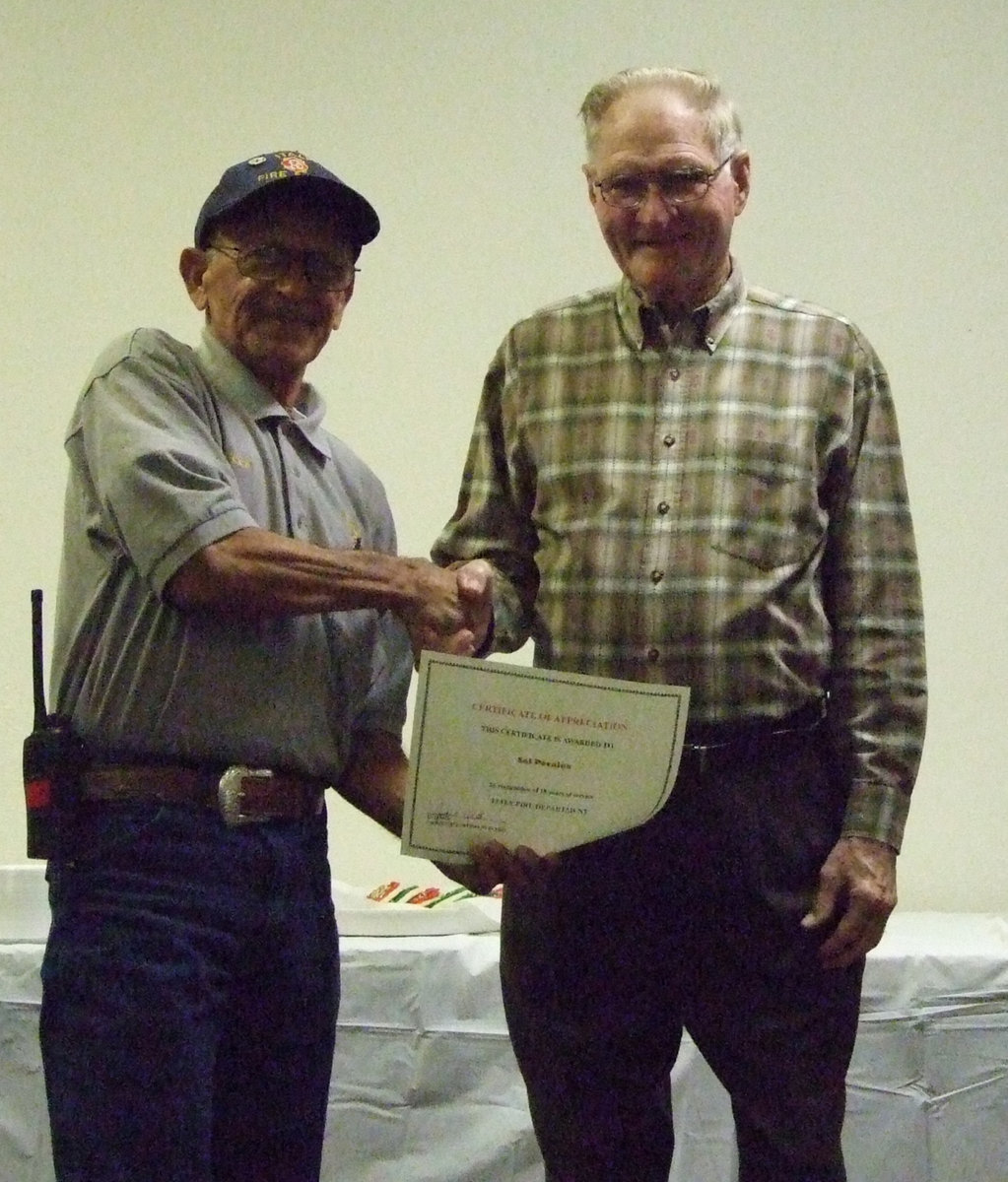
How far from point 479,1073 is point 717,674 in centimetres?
104

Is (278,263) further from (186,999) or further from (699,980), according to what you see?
(699,980)

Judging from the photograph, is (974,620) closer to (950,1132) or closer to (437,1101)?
(950,1132)

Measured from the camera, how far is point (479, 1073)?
2.26 meters

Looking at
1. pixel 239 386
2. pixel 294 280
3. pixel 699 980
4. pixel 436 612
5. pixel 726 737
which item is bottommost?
pixel 699 980

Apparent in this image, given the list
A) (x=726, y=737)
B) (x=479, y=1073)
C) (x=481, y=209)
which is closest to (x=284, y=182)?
(x=726, y=737)

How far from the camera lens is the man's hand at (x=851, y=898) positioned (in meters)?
1.48

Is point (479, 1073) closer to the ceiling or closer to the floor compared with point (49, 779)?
closer to the floor

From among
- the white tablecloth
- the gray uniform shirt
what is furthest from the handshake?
the white tablecloth

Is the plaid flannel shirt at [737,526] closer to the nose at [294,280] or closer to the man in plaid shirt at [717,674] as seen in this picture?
the man in plaid shirt at [717,674]

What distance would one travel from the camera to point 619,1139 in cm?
149

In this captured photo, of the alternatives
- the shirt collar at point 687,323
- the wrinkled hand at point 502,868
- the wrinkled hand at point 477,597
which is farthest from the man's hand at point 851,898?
the shirt collar at point 687,323

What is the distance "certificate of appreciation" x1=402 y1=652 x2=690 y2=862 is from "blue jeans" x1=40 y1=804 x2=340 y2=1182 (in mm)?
167

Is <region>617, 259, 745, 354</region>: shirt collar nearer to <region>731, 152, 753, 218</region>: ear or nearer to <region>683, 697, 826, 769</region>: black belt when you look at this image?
<region>731, 152, 753, 218</region>: ear

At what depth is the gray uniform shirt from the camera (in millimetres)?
1395
